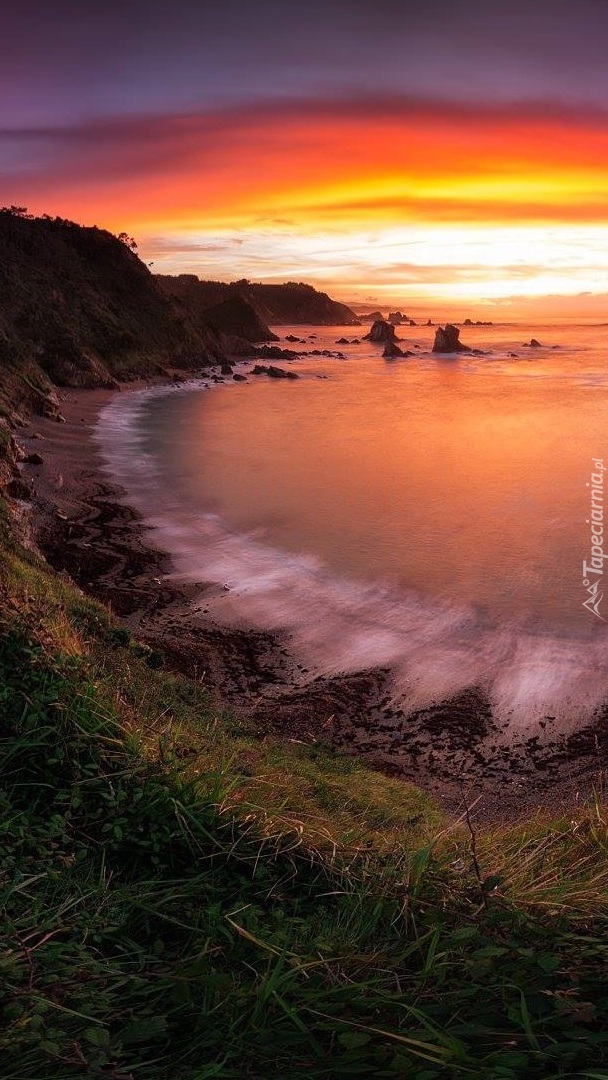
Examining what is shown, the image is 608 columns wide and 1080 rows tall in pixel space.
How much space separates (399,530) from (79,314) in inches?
1805

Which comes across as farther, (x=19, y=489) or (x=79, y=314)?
(x=79, y=314)

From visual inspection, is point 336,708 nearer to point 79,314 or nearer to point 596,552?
Answer: point 596,552

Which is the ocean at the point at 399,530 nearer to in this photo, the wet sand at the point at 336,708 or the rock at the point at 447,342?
the wet sand at the point at 336,708

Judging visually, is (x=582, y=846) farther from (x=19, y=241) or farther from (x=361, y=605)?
(x=19, y=241)

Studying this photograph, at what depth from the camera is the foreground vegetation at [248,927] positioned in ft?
8.69

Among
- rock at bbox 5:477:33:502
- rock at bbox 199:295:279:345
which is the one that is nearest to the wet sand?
rock at bbox 5:477:33:502

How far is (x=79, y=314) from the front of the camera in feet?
192

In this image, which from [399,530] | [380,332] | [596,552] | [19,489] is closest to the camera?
[19,489]

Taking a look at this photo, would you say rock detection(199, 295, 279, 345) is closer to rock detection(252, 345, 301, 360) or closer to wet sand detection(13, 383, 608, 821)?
rock detection(252, 345, 301, 360)

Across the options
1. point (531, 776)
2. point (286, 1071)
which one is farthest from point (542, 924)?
point (531, 776)

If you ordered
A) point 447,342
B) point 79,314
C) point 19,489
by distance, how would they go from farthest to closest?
point 447,342 → point 79,314 → point 19,489

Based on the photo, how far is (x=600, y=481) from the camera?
103 feet

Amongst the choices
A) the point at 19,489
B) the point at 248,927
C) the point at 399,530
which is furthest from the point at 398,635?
the point at 19,489

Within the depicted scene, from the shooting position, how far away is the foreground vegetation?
2648 millimetres
